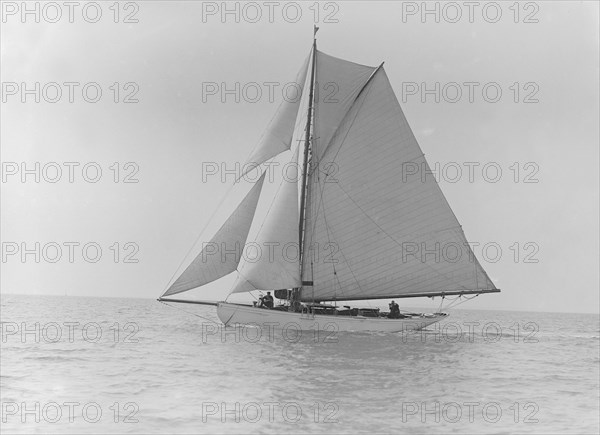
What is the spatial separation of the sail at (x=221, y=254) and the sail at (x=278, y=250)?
82cm

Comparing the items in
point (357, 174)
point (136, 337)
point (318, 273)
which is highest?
point (357, 174)

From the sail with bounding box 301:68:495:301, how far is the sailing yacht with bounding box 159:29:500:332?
0.17ft

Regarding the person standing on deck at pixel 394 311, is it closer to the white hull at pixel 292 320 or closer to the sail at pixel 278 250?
the white hull at pixel 292 320

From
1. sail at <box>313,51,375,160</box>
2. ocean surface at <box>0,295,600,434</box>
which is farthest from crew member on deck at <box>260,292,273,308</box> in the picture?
sail at <box>313,51,375,160</box>

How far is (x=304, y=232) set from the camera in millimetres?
40438

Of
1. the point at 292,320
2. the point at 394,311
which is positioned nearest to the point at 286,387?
the point at 292,320

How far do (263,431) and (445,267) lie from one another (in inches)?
1045

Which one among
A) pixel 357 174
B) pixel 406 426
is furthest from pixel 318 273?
pixel 406 426

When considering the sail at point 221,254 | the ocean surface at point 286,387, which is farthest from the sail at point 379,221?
the ocean surface at point 286,387

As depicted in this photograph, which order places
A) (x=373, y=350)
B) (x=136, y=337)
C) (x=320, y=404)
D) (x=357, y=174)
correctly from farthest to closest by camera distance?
1. (x=357, y=174)
2. (x=136, y=337)
3. (x=373, y=350)
4. (x=320, y=404)

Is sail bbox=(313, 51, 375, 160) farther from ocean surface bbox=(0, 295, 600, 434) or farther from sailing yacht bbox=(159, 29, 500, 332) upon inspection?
ocean surface bbox=(0, 295, 600, 434)

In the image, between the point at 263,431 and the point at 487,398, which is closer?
the point at 263,431

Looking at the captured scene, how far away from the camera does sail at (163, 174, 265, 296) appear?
3644 centimetres

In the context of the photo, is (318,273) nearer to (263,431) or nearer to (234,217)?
(234,217)
